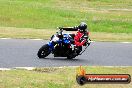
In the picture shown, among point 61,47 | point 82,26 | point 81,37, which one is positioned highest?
point 82,26

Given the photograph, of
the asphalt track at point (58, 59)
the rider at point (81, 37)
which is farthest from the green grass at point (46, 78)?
the rider at point (81, 37)

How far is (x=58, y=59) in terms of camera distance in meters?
15.0

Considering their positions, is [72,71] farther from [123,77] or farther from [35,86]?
[123,77]

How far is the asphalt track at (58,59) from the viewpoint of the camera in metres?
13.8

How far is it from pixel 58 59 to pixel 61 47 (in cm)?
Result: 40

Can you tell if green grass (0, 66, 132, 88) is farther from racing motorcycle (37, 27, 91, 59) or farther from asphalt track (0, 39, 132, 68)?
racing motorcycle (37, 27, 91, 59)

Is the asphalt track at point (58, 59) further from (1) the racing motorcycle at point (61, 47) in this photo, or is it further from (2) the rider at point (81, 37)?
(2) the rider at point (81, 37)

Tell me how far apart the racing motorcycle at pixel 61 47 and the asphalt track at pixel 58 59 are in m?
0.18

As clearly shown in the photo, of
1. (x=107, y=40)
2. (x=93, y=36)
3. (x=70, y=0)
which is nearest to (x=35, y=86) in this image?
(x=107, y=40)

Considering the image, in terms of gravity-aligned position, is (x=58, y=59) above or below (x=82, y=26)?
below

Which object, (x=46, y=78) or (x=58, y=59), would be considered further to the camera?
(x=58, y=59)

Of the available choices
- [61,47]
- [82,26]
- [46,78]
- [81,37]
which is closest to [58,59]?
[61,47]

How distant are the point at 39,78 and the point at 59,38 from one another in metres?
5.00

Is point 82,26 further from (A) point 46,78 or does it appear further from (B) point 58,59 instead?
(A) point 46,78
